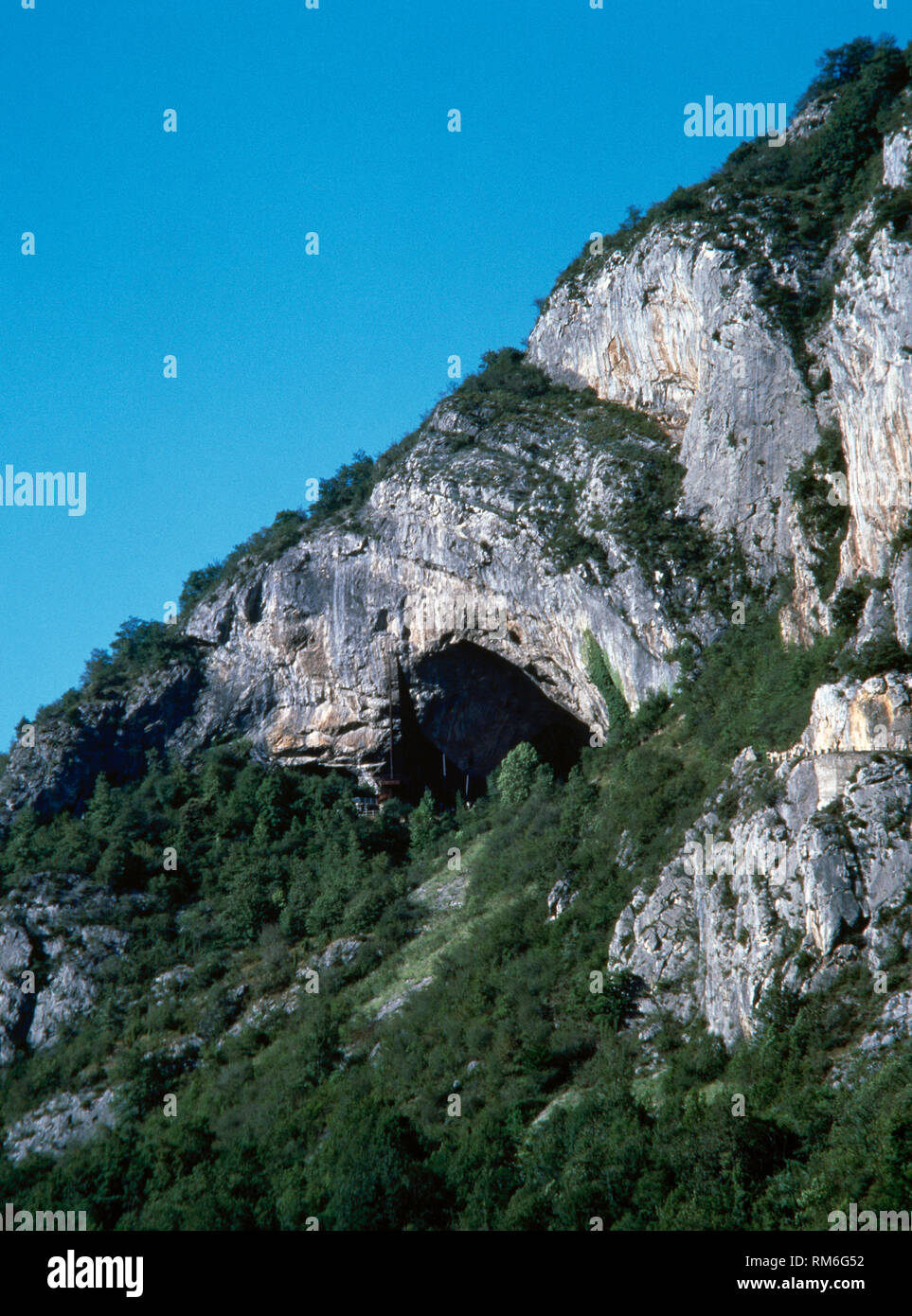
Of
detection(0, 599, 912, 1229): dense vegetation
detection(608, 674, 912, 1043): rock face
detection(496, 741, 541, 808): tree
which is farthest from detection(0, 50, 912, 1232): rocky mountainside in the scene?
detection(0, 599, 912, 1229): dense vegetation

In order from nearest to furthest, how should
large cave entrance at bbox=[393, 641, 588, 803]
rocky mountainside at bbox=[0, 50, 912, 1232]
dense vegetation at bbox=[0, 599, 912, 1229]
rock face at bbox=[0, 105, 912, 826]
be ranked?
dense vegetation at bbox=[0, 599, 912, 1229]
rocky mountainside at bbox=[0, 50, 912, 1232]
rock face at bbox=[0, 105, 912, 826]
large cave entrance at bbox=[393, 641, 588, 803]

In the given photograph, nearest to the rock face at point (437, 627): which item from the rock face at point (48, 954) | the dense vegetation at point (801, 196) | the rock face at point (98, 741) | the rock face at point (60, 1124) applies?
the rock face at point (98, 741)

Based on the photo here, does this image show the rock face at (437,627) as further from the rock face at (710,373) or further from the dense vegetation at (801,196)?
the dense vegetation at (801,196)

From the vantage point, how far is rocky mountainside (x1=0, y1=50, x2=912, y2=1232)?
30.8 m

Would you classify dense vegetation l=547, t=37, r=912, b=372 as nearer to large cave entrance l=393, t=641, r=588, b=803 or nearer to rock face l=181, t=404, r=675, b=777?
rock face l=181, t=404, r=675, b=777

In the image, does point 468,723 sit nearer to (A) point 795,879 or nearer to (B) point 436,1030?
(B) point 436,1030

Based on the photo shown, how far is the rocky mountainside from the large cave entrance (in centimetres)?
13

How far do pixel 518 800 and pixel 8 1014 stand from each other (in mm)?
19963

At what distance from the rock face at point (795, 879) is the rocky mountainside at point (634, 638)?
0.08 meters

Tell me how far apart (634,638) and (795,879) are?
55.0 feet

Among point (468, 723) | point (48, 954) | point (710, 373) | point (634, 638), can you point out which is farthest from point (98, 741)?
point (710, 373)

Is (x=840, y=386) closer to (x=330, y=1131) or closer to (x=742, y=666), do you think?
(x=742, y=666)

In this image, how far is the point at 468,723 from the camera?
54.5 metres

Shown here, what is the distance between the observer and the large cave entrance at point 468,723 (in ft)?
174
